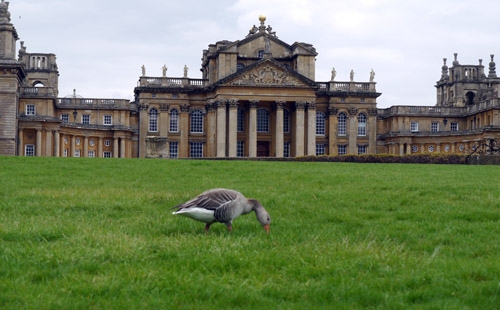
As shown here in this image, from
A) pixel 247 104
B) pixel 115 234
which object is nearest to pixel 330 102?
pixel 247 104

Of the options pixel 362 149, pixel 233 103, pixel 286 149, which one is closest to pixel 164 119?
pixel 233 103

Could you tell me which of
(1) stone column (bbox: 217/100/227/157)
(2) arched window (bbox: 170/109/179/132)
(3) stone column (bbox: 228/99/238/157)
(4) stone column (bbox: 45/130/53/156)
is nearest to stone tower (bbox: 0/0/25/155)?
(4) stone column (bbox: 45/130/53/156)

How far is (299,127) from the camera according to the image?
70562 millimetres

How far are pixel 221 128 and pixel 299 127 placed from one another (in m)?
9.06

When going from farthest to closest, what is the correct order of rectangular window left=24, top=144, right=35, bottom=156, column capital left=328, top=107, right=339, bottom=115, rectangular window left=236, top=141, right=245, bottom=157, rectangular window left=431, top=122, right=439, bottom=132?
1. rectangular window left=431, top=122, right=439, bottom=132
2. column capital left=328, top=107, right=339, bottom=115
3. rectangular window left=236, top=141, right=245, bottom=157
4. rectangular window left=24, top=144, right=35, bottom=156

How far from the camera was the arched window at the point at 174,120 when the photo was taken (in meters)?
74.3

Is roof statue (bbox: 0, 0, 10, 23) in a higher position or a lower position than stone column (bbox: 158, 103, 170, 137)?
higher

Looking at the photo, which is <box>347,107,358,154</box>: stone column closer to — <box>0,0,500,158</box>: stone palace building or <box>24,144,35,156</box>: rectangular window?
<box>0,0,500,158</box>: stone palace building

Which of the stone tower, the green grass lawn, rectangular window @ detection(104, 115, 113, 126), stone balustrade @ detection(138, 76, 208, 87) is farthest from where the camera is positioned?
rectangular window @ detection(104, 115, 113, 126)

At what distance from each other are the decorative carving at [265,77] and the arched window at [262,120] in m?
5.82

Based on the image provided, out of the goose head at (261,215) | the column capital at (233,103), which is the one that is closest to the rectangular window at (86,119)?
the column capital at (233,103)

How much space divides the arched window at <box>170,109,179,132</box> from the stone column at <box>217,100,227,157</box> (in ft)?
22.6

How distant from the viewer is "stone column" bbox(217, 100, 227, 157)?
69.7 metres

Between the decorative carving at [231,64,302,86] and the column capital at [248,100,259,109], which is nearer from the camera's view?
the decorative carving at [231,64,302,86]
